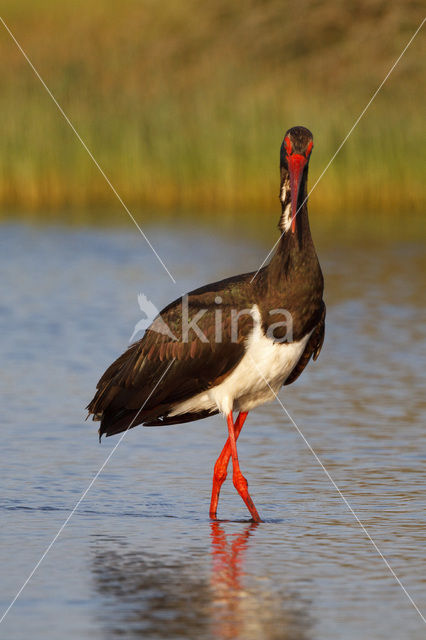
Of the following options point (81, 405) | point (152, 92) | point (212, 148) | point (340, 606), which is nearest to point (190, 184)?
point (212, 148)

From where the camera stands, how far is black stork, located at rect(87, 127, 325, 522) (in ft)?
22.3

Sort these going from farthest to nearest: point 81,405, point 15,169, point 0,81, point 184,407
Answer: point 0,81 < point 15,169 < point 81,405 < point 184,407

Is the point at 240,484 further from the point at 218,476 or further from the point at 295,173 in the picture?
the point at 295,173

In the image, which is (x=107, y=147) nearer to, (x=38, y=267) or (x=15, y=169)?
(x=15, y=169)

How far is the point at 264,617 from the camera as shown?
5305 mm

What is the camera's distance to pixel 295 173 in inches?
275

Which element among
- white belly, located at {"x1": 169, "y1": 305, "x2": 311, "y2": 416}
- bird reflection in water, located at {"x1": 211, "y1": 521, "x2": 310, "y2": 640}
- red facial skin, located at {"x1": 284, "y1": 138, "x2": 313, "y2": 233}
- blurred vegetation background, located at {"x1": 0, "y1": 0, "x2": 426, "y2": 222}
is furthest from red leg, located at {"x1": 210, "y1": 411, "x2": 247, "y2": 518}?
blurred vegetation background, located at {"x1": 0, "y1": 0, "x2": 426, "y2": 222}

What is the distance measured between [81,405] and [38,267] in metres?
7.52

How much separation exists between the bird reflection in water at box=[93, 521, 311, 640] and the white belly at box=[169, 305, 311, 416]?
80 cm

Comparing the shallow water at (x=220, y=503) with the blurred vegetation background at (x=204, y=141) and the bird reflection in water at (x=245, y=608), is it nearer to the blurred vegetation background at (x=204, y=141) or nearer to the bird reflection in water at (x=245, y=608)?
the bird reflection in water at (x=245, y=608)

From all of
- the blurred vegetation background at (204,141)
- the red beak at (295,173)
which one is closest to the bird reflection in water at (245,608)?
the red beak at (295,173)

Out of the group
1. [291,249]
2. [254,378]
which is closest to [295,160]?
[291,249]

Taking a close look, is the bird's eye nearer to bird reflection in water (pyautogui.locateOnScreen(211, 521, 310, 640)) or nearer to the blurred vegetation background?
bird reflection in water (pyautogui.locateOnScreen(211, 521, 310, 640))

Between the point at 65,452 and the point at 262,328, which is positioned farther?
the point at 65,452
